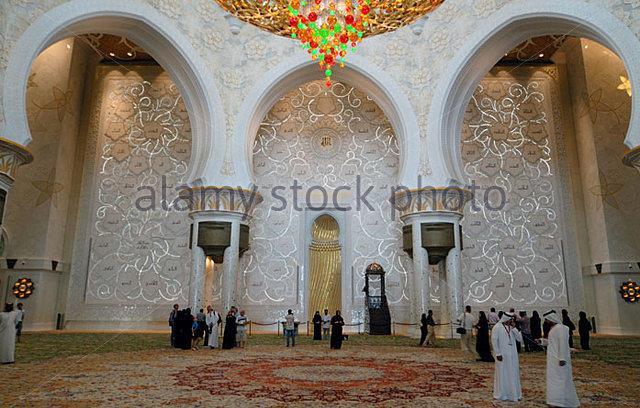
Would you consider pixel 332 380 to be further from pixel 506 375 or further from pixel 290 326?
pixel 290 326

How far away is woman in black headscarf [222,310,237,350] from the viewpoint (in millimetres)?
7164

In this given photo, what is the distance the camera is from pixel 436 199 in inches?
351

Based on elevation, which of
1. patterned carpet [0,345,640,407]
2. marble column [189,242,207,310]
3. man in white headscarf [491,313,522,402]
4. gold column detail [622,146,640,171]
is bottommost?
patterned carpet [0,345,640,407]

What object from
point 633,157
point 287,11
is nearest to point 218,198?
point 287,11

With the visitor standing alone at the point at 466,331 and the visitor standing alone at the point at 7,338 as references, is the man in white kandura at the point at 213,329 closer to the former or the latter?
the visitor standing alone at the point at 7,338

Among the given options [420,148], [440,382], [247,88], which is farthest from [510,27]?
[440,382]

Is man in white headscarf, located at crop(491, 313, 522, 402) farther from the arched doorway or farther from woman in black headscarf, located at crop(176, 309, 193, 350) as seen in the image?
the arched doorway

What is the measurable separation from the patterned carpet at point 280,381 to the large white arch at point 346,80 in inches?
171

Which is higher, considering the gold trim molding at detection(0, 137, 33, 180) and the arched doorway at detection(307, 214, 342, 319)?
the gold trim molding at detection(0, 137, 33, 180)

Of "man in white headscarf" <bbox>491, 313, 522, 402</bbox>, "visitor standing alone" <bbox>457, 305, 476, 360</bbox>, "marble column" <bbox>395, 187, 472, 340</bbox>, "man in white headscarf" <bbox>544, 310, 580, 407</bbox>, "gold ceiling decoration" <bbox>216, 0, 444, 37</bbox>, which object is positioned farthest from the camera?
"marble column" <bbox>395, 187, 472, 340</bbox>

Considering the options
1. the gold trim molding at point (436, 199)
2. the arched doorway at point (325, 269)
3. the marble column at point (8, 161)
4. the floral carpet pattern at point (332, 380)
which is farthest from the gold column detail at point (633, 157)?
the marble column at point (8, 161)

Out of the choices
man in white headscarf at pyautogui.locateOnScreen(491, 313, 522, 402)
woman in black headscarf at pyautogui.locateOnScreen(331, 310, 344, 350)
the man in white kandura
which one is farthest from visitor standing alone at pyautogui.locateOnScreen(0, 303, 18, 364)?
man in white headscarf at pyautogui.locateOnScreen(491, 313, 522, 402)

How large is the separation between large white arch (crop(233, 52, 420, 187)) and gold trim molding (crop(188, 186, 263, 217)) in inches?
10.9

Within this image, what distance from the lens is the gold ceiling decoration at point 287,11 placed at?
634 centimetres
